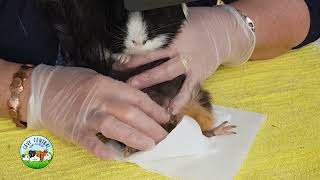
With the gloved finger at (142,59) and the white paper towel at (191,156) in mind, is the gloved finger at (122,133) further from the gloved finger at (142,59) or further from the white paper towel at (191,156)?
the gloved finger at (142,59)

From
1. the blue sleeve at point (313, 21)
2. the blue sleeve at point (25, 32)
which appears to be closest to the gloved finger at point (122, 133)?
the blue sleeve at point (25, 32)

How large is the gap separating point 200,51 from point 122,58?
0.23 m

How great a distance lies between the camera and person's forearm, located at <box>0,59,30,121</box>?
1.13 m

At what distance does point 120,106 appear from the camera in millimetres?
1046

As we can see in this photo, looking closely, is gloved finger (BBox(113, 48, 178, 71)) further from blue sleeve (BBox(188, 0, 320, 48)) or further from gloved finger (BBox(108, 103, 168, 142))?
blue sleeve (BBox(188, 0, 320, 48))

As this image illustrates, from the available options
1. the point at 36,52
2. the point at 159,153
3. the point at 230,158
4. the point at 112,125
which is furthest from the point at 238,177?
the point at 36,52

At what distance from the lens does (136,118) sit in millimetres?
1044

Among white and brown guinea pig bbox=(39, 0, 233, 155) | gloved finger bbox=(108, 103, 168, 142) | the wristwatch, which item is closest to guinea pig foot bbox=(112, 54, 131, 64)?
white and brown guinea pig bbox=(39, 0, 233, 155)

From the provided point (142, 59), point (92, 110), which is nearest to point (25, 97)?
point (92, 110)

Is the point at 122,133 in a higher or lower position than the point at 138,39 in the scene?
lower

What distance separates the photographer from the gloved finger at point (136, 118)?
3.42 ft

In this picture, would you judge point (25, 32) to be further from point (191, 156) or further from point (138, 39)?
point (191, 156)

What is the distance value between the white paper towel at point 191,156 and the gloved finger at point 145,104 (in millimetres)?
48

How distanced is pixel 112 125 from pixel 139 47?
0.55 feet
